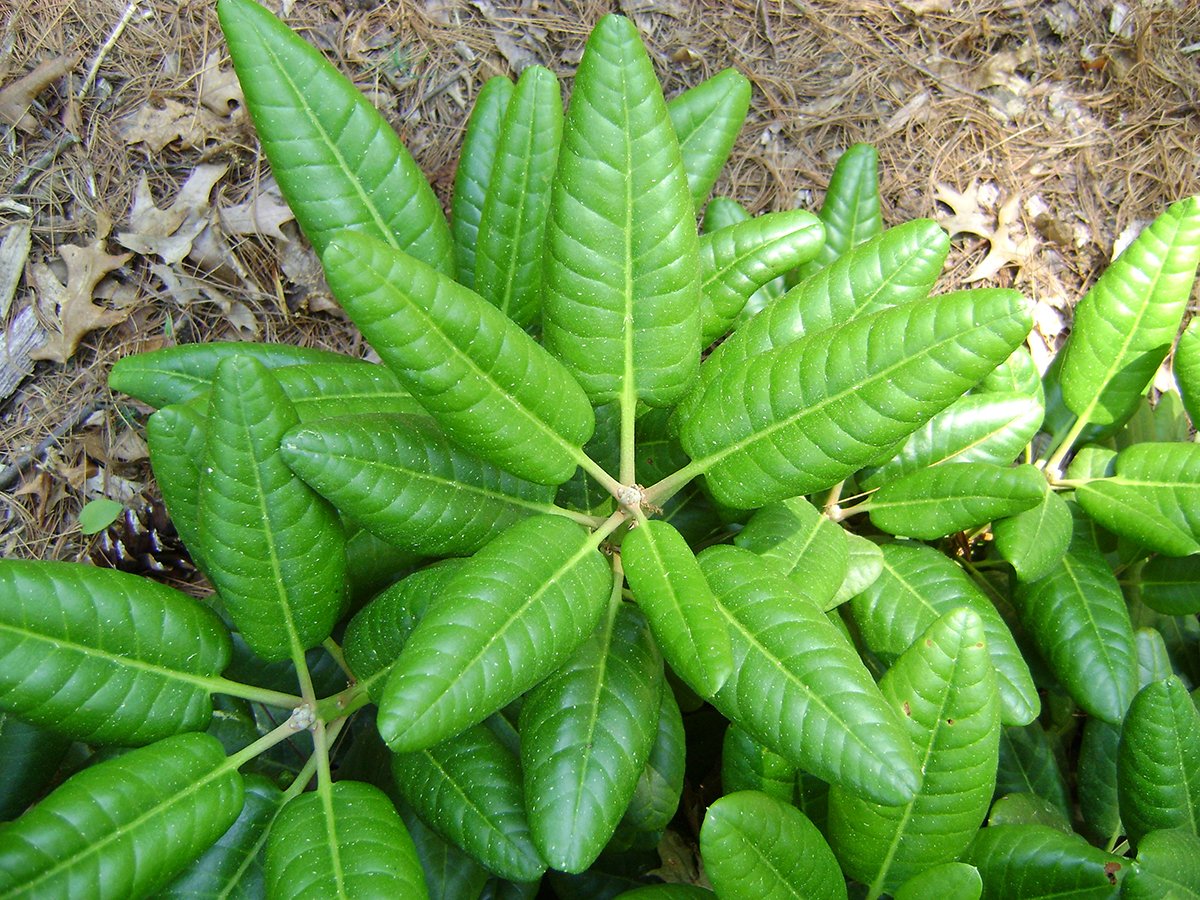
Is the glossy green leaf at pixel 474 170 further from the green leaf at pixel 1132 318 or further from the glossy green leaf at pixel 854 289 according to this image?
the green leaf at pixel 1132 318

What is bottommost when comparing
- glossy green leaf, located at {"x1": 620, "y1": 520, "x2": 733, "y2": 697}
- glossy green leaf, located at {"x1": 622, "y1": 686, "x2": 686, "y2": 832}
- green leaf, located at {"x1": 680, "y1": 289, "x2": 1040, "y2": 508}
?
glossy green leaf, located at {"x1": 622, "y1": 686, "x2": 686, "y2": 832}

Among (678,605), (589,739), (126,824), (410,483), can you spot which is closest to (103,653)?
(126,824)

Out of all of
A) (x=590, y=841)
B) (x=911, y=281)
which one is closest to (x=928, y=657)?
→ (x=590, y=841)

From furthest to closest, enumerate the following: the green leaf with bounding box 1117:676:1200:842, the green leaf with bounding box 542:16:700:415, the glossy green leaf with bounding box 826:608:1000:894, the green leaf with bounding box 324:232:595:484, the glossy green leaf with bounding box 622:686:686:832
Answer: the glossy green leaf with bounding box 622:686:686:832 < the green leaf with bounding box 1117:676:1200:842 < the glossy green leaf with bounding box 826:608:1000:894 < the green leaf with bounding box 542:16:700:415 < the green leaf with bounding box 324:232:595:484

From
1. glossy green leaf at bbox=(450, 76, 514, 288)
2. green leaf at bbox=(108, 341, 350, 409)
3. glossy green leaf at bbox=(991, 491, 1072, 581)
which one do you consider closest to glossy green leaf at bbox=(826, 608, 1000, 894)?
glossy green leaf at bbox=(991, 491, 1072, 581)

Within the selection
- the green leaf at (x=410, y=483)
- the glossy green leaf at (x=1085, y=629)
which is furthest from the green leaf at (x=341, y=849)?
the glossy green leaf at (x=1085, y=629)

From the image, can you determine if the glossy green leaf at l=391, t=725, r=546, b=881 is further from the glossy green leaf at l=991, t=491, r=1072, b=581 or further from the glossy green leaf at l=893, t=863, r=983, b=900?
the glossy green leaf at l=991, t=491, r=1072, b=581
